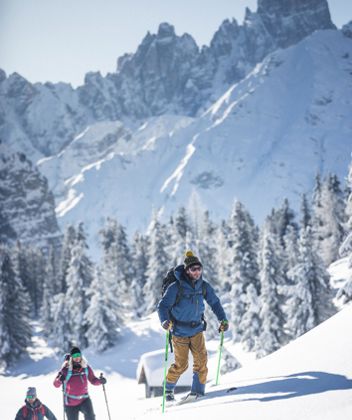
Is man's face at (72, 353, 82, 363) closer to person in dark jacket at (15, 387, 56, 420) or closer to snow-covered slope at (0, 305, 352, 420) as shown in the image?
snow-covered slope at (0, 305, 352, 420)

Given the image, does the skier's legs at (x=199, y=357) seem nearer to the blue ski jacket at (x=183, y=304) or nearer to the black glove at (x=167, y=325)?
the blue ski jacket at (x=183, y=304)

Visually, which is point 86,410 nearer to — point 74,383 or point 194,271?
point 74,383

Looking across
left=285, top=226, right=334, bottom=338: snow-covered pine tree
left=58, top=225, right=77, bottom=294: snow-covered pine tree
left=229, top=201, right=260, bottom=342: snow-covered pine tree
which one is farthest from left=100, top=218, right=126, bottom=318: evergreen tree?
left=285, top=226, right=334, bottom=338: snow-covered pine tree

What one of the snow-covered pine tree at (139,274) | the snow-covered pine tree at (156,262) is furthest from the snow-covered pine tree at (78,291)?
the snow-covered pine tree at (139,274)

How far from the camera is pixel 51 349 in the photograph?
50.9 metres

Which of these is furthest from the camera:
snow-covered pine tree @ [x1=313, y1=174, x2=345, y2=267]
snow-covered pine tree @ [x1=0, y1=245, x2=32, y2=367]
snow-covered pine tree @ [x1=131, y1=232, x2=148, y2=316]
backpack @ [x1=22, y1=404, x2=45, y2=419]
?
snow-covered pine tree @ [x1=131, y1=232, x2=148, y2=316]

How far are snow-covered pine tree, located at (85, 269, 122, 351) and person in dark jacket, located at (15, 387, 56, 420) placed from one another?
32959mm

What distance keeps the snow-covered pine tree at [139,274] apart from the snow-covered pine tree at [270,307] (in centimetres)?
2864

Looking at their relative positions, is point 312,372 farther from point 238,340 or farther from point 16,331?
point 16,331

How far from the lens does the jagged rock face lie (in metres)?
176

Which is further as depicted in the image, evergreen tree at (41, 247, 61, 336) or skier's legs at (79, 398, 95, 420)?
evergreen tree at (41, 247, 61, 336)

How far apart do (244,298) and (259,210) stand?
166361 mm

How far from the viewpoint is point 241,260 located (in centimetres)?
3547

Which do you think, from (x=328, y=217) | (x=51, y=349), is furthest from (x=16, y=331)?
(x=328, y=217)
